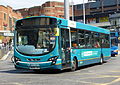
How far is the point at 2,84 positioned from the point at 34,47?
4062 mm

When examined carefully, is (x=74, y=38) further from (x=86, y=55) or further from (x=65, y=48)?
(x=86, y=55)

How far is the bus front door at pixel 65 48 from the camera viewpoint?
45.5 ft

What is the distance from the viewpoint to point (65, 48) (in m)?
14.2

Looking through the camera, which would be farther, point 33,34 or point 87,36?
point 87,36

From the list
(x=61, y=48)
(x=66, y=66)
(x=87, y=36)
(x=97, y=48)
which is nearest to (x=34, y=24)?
(x=61, y=48)

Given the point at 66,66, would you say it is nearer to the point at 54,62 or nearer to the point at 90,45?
the point at 54,62

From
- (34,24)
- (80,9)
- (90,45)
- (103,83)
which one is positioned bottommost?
(103,83)

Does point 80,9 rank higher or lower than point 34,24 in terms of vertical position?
higher

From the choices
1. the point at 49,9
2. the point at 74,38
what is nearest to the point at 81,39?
the point at 74,38

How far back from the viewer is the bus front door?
45.5 feet

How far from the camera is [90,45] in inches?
705

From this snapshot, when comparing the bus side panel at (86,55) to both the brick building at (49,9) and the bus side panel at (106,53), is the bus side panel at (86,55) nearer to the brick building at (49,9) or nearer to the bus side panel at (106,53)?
the bus side panel at (106,53)

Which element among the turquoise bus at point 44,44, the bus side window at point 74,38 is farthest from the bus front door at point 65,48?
the bus side window at point 74,38

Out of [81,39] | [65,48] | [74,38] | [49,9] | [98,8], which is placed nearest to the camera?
[65,48]
